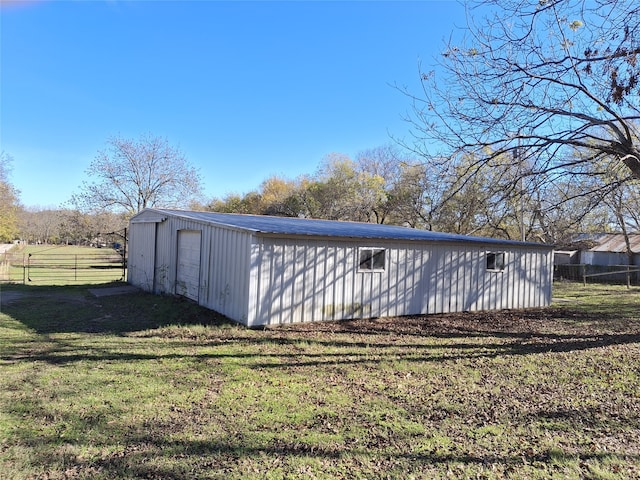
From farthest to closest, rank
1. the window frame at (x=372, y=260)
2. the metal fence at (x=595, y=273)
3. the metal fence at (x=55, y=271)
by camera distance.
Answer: the metal fence at (x=595, y=273) → the metal fence at (x=55, y=271) → the window frame at (x=372, y=260)

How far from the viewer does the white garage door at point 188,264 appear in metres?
11.6

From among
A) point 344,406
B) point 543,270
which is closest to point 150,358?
point 344,406

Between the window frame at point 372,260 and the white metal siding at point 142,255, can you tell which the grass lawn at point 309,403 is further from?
the white metal siding at point 142,255

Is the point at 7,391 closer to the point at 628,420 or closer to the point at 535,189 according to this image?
the point at 628,420

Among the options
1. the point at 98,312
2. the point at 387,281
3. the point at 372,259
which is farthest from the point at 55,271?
the point at 387,281

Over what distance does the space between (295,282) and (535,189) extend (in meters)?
5.21

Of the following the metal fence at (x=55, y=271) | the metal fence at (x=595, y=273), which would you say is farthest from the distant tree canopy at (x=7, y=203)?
the metal fence at (x=595, y=273)

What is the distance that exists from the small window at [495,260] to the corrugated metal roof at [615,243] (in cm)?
2411

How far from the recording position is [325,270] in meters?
10.3

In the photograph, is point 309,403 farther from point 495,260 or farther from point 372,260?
→ point 495,260

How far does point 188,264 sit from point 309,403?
8.24 m

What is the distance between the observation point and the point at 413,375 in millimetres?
6074

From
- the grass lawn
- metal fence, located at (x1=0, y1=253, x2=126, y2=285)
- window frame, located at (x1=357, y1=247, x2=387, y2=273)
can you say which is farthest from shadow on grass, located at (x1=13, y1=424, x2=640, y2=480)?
metal fence, located at (x1=0, y1=253, x2=126, y2=285)

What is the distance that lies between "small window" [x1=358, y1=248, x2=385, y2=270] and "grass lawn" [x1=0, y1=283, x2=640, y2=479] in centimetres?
205
